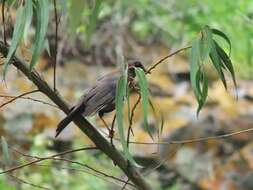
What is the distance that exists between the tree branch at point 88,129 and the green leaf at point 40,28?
14 cm

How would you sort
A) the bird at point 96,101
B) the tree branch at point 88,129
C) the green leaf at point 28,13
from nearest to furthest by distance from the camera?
the green leaf at point 28,13 < the tree branch at point 88,129 < the bird at point 96,101

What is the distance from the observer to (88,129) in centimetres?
280

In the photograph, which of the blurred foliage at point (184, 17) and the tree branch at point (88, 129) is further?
the blurred foliage at point (184, 17)

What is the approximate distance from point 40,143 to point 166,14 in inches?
112

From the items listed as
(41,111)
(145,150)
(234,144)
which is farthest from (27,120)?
(234,144)

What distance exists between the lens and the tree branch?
2645mm

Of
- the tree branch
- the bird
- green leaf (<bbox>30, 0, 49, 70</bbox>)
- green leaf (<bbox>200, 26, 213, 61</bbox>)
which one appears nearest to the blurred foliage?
the bird

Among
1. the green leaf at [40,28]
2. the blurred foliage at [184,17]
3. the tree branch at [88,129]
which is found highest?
the blurred foliage at [184,17]

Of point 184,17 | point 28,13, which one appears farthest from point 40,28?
point 184,17

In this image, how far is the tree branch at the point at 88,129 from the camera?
2.64 meters

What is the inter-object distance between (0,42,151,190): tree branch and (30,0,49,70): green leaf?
0.45 feet

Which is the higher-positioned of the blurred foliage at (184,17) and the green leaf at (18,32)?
the blurred foliage at (184,17)

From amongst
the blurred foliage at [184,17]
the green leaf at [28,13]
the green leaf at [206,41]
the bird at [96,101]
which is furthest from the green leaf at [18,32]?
the blurred foliage at [184,17]

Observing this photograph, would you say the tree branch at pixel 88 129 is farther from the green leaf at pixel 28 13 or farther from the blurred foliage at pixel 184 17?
the blurred foliage at pixel 184 17
